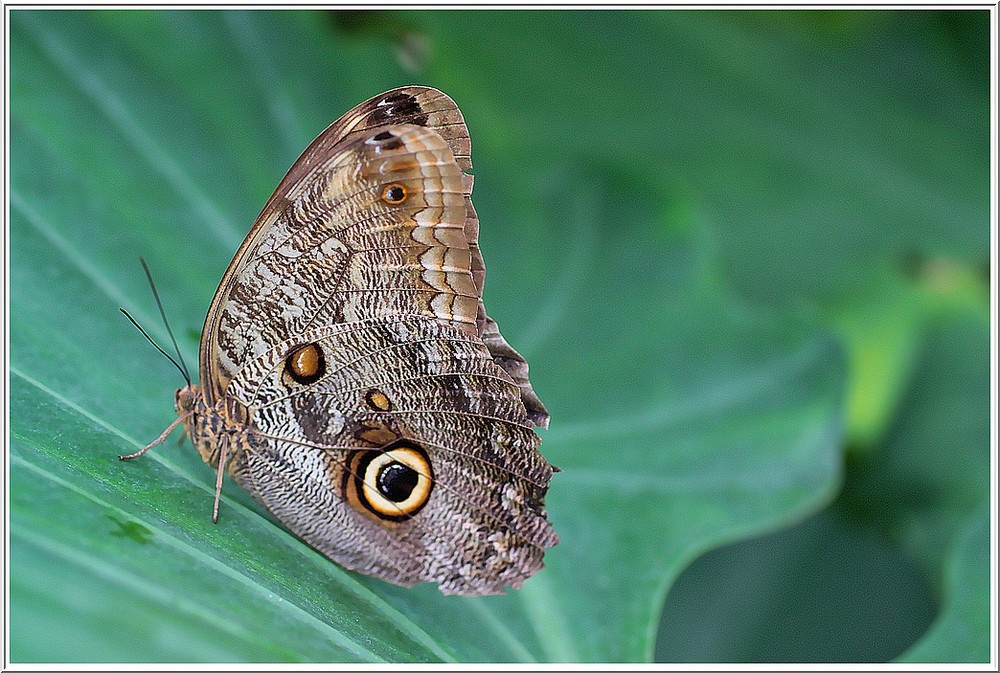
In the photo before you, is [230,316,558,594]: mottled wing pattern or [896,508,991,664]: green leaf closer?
[230,316,558,594]: mottled wing pattern

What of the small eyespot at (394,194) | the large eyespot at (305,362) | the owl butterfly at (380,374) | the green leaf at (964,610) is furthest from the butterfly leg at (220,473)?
the green leaf at (964,610)

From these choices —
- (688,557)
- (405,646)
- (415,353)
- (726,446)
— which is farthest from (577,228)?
(405,646)

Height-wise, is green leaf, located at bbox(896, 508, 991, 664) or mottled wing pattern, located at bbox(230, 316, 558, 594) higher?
mottled wing pattern, located at bbox(230, 316, 558, 594)

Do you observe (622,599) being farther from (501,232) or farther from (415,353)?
(501,232)

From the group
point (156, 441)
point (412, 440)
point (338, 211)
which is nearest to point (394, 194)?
point (338, 211)

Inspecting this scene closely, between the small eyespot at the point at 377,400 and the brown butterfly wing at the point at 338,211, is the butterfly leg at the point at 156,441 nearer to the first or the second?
the brown butterfly wing at the point at 338,211

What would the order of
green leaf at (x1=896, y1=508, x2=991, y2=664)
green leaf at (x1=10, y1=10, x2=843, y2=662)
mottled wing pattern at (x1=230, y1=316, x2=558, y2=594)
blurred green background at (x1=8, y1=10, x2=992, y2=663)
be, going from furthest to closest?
green leaf at (x1=896, y1=508, x2=991, y2=664) < mottled wing pattern at (x1=230, y1=316, x2=558, y2=594) < blurred green background at (x1=8, y1=10, x2=992, y2=663) < green leaf at (x1=10, y1=10, x2=843, y2=662)

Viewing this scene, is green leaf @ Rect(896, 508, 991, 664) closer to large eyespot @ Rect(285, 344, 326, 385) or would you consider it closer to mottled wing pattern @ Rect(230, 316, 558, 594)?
mottled wing pattern @ Rect(230, 316, 558, 594)

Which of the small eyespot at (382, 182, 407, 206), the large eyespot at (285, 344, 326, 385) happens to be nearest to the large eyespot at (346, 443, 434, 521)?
the large eyespot at (285, 344, 326, 385)

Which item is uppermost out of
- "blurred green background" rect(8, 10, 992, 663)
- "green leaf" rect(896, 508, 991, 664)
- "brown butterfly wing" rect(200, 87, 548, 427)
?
"brown butterfly wing" rect(200, 87, 548, 427)
